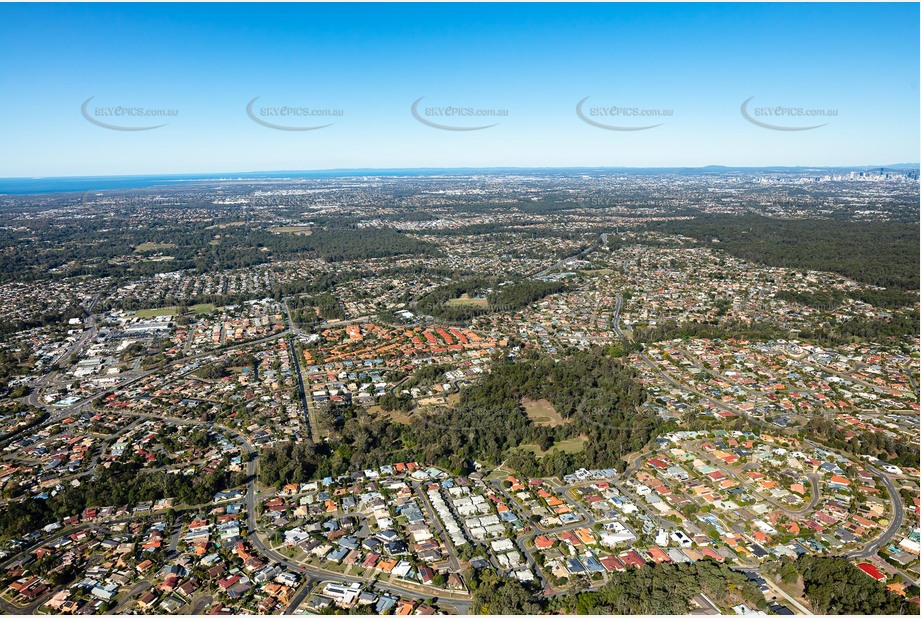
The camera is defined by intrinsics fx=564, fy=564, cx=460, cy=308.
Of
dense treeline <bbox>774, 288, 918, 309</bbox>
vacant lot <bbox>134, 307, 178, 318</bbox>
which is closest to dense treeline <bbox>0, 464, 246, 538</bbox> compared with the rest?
vacant lot <bbox>134, 307, 178, 318</bbox>

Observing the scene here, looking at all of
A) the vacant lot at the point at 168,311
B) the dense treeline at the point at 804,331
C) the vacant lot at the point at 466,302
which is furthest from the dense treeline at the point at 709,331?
the vacant lot at the point at 168,311

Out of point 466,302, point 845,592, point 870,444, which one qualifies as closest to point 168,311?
point 466,302

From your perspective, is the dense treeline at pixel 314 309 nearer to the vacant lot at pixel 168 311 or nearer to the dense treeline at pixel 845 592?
the vacant lot at pixel 168 311

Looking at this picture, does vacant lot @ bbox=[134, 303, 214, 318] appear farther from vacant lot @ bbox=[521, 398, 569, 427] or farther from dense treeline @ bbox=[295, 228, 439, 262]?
vacant lot @ bbox=[521, 398, 569, 427]

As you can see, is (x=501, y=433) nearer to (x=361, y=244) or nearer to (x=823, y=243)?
(x=361, y=244)

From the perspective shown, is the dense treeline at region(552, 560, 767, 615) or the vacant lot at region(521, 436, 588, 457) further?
the vacant lot at region(521, 436, 588, 457)

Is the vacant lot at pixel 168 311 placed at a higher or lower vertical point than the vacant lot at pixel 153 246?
lower

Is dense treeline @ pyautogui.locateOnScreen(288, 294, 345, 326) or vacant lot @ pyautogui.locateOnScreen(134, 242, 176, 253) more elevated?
vacant lot @ pyautogui.locateOnScreen(134, 242, 176, 253)
